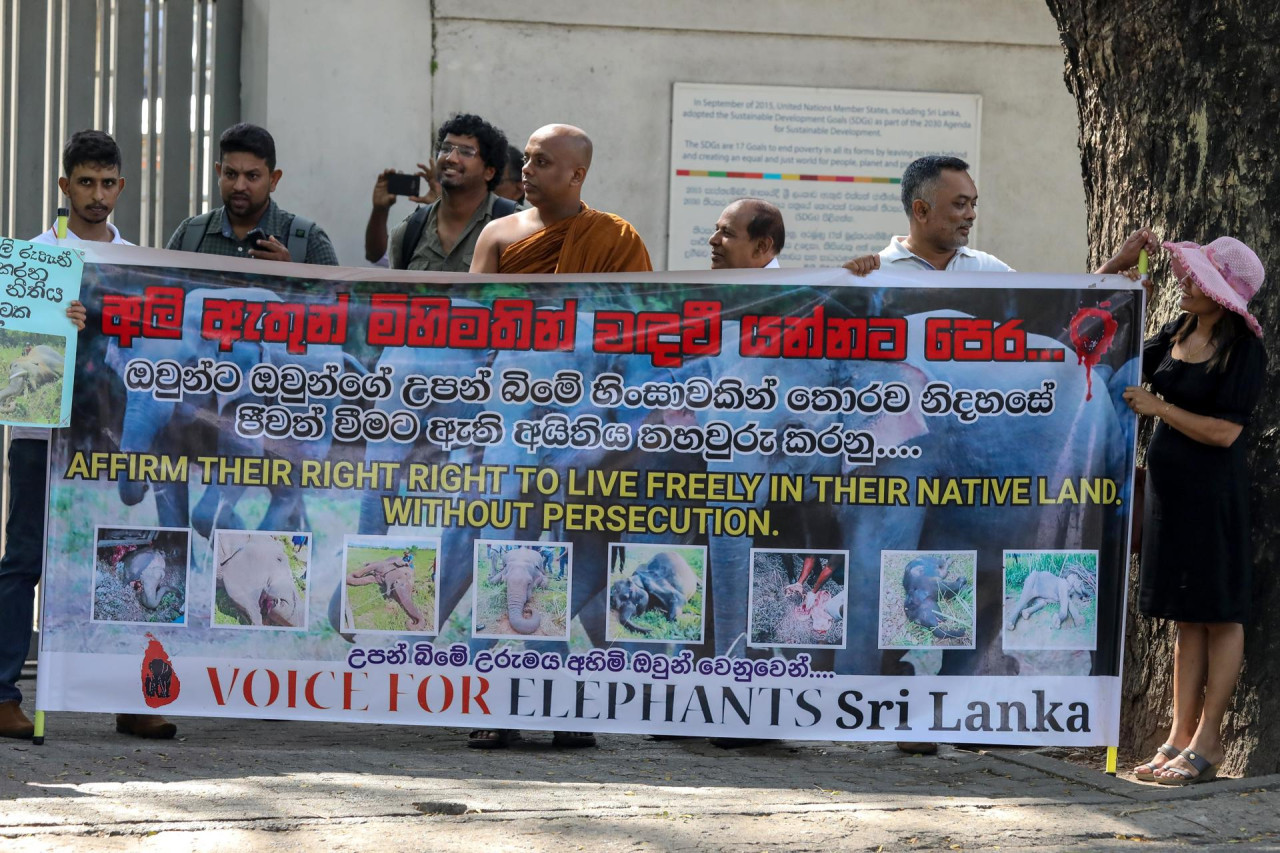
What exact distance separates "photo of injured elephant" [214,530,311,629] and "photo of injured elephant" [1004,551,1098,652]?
2.28m

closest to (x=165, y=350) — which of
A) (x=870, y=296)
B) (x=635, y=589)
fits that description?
(x=635, y=589)

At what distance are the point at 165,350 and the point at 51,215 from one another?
2.63 m

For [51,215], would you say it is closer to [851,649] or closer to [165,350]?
[165,350]

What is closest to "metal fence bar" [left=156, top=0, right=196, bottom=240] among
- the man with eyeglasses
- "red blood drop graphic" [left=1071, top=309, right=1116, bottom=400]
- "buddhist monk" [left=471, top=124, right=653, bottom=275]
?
the man with eyeglasses

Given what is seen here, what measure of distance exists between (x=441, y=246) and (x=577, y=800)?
2673mm

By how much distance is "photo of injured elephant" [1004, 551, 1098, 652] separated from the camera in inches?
200

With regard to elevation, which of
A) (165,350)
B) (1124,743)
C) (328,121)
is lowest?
(1124,743)

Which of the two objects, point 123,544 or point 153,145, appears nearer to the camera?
point 123,544

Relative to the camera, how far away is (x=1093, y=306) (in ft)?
16.8

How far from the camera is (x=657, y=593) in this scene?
5148mm

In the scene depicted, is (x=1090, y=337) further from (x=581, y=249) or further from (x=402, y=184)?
(x=402, y=184)

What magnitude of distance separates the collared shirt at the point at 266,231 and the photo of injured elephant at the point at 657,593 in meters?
1.81

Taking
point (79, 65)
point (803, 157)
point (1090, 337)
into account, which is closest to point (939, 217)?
point (1090, 337)

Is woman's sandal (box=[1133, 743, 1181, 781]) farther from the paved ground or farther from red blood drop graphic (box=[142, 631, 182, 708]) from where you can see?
red blood drop graphic (box=[142, 631, 182, 708])
